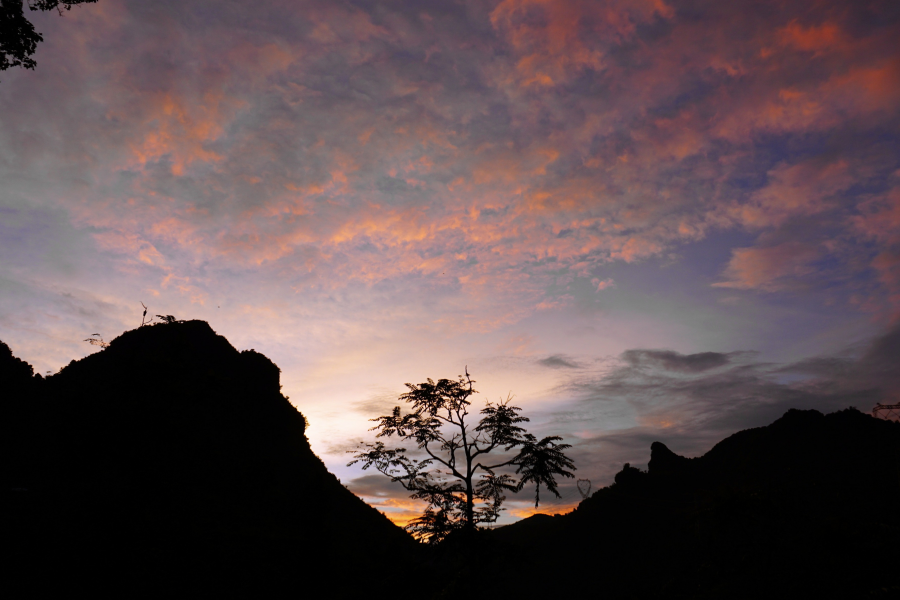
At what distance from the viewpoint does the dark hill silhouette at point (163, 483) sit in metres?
20.9

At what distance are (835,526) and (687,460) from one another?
374 feet

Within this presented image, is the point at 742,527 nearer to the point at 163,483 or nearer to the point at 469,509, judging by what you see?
the point at 469,509

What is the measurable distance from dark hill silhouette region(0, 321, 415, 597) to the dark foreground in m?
0.16

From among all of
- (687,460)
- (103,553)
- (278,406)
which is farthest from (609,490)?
(103,553)

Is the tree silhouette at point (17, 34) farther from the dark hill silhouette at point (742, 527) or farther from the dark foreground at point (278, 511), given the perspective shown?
the dark hill silhouette at point (742, 527)

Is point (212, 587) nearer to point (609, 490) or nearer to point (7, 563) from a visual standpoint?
point (7, 563)

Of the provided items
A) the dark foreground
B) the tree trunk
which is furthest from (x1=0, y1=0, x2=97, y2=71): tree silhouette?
the tree trunk

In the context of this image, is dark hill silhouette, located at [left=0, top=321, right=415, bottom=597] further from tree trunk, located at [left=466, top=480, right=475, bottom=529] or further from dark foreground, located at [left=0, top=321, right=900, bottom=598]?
tree trunk, located at [left=466, top=480, right=475, bottom=529]

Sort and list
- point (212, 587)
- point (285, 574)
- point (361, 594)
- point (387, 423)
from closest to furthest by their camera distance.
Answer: point (387, 423) → point (212, 587) → point (361, 594) → point (285, 574)

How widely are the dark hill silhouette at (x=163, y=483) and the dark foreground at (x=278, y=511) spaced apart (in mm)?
160

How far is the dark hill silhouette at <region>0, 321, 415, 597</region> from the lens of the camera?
20922 millimetres

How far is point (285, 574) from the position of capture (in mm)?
34281

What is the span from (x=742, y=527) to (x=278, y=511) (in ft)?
204

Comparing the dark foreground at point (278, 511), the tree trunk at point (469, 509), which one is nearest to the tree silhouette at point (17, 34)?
the dark foreground at point (278, 511)
